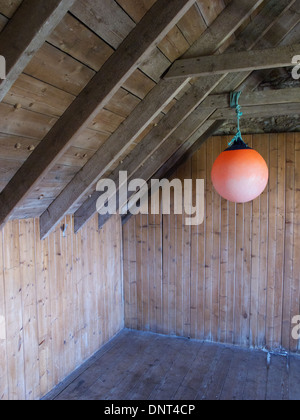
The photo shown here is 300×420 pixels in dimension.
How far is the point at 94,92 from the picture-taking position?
1.45m

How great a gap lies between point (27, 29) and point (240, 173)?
1.33 m

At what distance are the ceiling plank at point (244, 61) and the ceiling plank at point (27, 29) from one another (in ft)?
2.85

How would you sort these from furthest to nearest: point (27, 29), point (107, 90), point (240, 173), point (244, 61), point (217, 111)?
1. point (217, 111)
2. point (240, 173)
3. point (244, 61)
4. point (107, 90)
5. point (27, 29)

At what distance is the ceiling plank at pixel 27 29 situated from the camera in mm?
952

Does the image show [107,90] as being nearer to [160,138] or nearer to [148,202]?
[160,138]

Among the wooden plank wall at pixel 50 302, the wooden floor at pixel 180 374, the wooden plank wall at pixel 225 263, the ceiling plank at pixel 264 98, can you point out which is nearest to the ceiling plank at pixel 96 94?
the wooden plank wall at pixel 50 302

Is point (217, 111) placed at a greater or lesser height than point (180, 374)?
greater

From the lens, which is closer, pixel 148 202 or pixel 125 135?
pixel 125 135

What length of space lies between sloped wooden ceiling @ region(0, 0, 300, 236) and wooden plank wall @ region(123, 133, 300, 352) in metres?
0.87

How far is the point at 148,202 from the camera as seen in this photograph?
140 inches

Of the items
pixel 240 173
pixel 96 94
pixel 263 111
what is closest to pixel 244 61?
pixel 240 173

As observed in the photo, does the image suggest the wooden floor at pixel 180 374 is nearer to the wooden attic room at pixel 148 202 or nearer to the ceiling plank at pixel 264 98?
the wooden attic room at pixel 148 202

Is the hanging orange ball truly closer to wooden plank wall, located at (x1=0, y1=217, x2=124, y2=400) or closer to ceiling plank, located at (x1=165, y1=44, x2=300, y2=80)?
ceiling plank, located at (x1=165, y1=44, x2=300, y2=80)

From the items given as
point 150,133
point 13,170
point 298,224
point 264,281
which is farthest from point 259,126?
point 13,170
